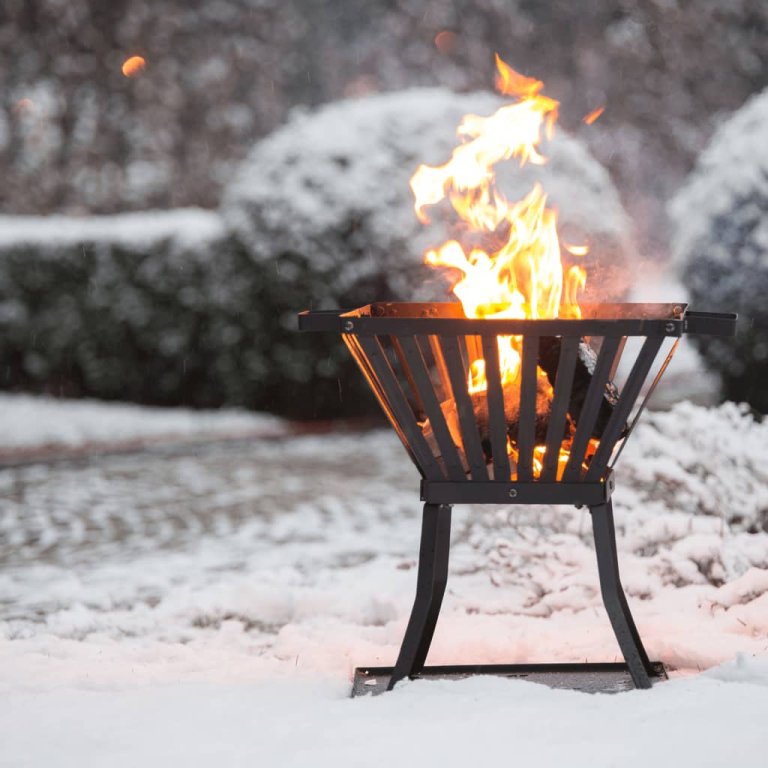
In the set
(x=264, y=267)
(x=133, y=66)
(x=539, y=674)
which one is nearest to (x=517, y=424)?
(x=539, y=674)

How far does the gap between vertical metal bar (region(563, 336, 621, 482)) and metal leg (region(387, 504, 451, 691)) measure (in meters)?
0.28

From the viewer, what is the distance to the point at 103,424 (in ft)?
21.3

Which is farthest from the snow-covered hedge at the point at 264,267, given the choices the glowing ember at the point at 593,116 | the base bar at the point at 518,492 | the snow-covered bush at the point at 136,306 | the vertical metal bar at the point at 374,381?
the base bar at the point at 518,492

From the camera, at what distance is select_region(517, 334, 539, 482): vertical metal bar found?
2191mm

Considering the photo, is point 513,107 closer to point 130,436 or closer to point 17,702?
point 17,702

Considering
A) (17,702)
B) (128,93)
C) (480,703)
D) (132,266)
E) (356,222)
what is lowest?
(17,702)

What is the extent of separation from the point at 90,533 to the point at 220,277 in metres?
2.44

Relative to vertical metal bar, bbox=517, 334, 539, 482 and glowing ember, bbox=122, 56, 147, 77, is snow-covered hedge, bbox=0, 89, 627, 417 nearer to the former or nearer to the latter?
glowing ember, bbox=122, 56, 147, 77

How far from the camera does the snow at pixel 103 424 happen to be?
6.27 meters

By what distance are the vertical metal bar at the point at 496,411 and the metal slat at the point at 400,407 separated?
0.13 m

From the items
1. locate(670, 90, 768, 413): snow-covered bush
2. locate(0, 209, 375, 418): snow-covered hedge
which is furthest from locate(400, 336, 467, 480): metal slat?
locate(0, 209, 375, 418): snow-covered hedge

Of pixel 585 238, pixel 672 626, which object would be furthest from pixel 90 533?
pixel 585 238

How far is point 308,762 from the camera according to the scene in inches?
79.6

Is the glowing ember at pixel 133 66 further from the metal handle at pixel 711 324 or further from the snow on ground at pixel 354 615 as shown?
the metal handle at pixel 711 324
